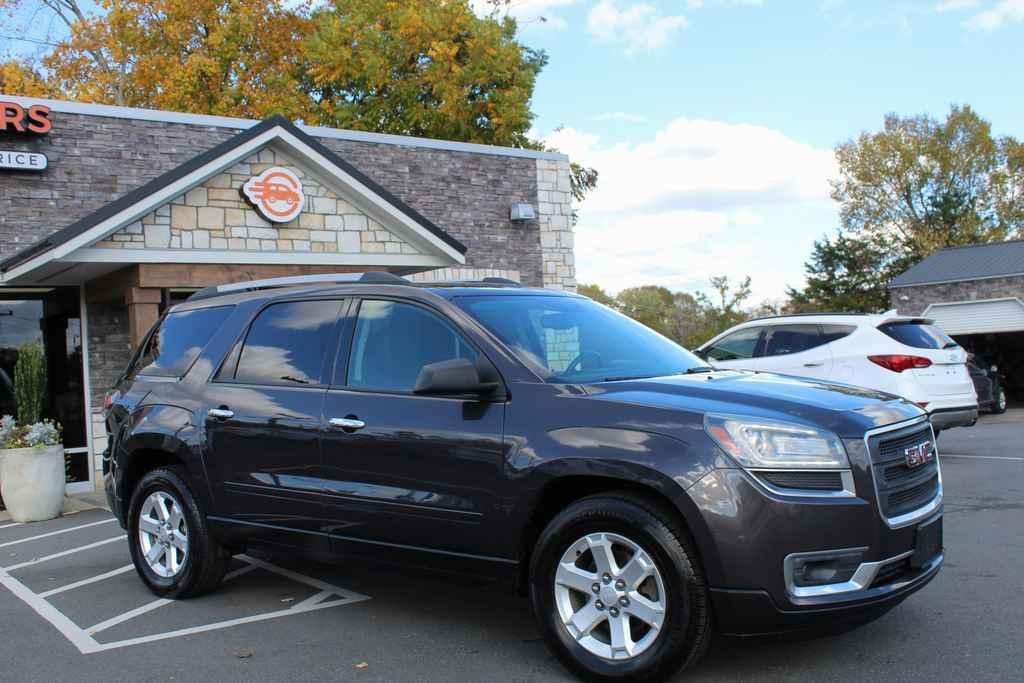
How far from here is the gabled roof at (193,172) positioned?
10.7 m

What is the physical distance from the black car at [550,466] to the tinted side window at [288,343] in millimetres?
16

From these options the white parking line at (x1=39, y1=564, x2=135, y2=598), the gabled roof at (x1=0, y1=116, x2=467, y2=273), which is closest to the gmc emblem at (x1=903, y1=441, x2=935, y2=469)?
the white parking line at (x1=39, y1=564, x2=135, y2=598)

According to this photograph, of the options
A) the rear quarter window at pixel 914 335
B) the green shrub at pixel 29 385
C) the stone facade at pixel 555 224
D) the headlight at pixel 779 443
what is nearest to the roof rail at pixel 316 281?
the headlight at pixel 779 443

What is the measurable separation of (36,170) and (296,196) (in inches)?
136

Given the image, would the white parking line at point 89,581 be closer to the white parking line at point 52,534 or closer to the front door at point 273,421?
the front door at point 273,421

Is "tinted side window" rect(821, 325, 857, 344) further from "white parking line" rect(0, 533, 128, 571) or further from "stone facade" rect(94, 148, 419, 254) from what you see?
"white parking line" rect(0, 533, 128, 571)

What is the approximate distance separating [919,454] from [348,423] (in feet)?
9.16

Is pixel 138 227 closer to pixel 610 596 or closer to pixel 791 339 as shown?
pixel 791 339

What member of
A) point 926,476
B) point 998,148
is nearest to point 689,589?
point 926,476

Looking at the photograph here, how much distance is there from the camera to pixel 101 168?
13.5 meters

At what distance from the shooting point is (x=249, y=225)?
12.5m

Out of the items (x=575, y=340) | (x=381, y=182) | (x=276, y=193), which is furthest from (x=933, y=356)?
(x=381, y=182)

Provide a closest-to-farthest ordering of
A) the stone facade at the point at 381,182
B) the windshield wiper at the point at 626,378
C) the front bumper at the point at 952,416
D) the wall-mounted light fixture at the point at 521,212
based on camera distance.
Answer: the windshield wiper at the point at 626,378
the front bumper at the point at 952,416
the stone facade at the point at 381,182
the wall-mounted light fixture at the point at 521,212

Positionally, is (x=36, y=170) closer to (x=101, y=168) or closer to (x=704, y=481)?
(x=101, y=168)
